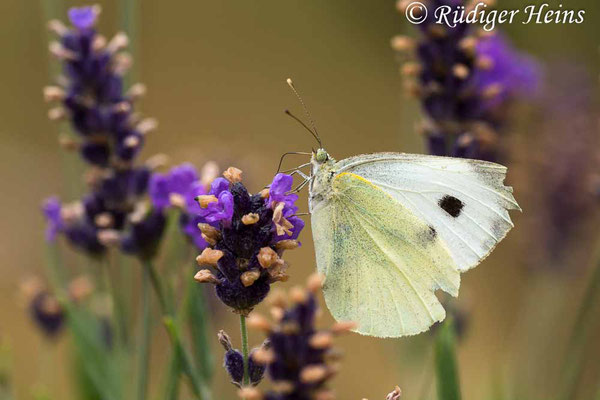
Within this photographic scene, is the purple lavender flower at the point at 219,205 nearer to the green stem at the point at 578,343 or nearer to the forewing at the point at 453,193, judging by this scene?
the forewing at the point at 453,193

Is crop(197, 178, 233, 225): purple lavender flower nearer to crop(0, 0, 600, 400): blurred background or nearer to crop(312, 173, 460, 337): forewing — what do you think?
crop(312, 173, 460, 337): forewing

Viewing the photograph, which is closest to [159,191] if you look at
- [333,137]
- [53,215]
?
[53,215]

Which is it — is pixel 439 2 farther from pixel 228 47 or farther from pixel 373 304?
pixel 228 47

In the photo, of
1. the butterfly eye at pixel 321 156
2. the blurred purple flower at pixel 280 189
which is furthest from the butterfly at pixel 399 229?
the blurred purple flower at pixel 280 189

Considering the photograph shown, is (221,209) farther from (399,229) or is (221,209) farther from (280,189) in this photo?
Answer: (399,229)

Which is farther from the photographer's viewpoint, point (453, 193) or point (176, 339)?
point (453, 193)

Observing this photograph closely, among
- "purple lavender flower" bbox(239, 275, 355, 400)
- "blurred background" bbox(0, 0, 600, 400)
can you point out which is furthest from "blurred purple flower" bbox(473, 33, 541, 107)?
"purple lavender flower" bbox(239, 275, 355, 400)
